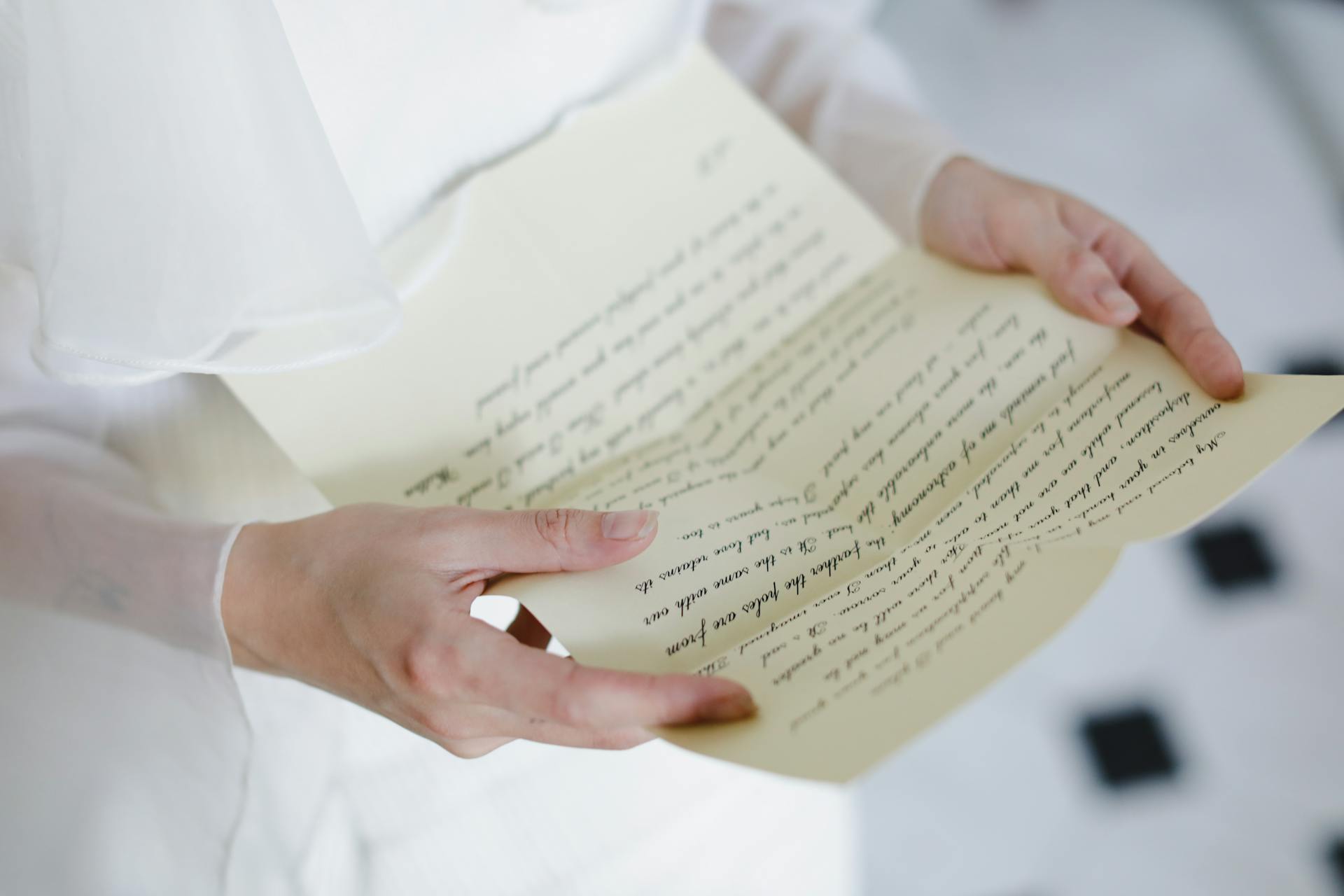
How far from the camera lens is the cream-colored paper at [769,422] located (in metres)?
0.35

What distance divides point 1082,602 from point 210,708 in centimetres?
38

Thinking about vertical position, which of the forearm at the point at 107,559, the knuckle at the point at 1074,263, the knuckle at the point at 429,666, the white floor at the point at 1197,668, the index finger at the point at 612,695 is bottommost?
the white floor at the point at 1197,668

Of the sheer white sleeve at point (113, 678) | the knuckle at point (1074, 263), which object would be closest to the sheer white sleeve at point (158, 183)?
the sheer white sleeve at point (113, 678)

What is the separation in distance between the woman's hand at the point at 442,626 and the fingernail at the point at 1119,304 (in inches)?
10.1

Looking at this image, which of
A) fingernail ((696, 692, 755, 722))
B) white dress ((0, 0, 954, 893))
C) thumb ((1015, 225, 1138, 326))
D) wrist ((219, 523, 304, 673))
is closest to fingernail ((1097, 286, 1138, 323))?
thumb ((1015, 225, 1138, 326))

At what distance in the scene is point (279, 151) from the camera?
0.37m

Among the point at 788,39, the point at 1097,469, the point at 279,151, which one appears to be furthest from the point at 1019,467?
the point at 788,39

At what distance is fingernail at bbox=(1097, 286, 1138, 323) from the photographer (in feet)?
1.54

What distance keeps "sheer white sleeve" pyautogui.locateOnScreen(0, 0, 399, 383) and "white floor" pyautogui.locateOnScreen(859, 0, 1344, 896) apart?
732 mm

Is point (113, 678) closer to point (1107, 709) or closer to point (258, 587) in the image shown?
point (258, 587)

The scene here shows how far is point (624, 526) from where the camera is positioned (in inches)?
15.2

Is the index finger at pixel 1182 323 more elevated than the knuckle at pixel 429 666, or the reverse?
the knuckle at pixel 429 666

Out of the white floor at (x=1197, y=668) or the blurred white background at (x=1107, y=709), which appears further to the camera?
the white floor at (x=1197, y=668)

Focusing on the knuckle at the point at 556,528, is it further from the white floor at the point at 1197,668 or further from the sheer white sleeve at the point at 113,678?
the white floor at the point at 1197,668
